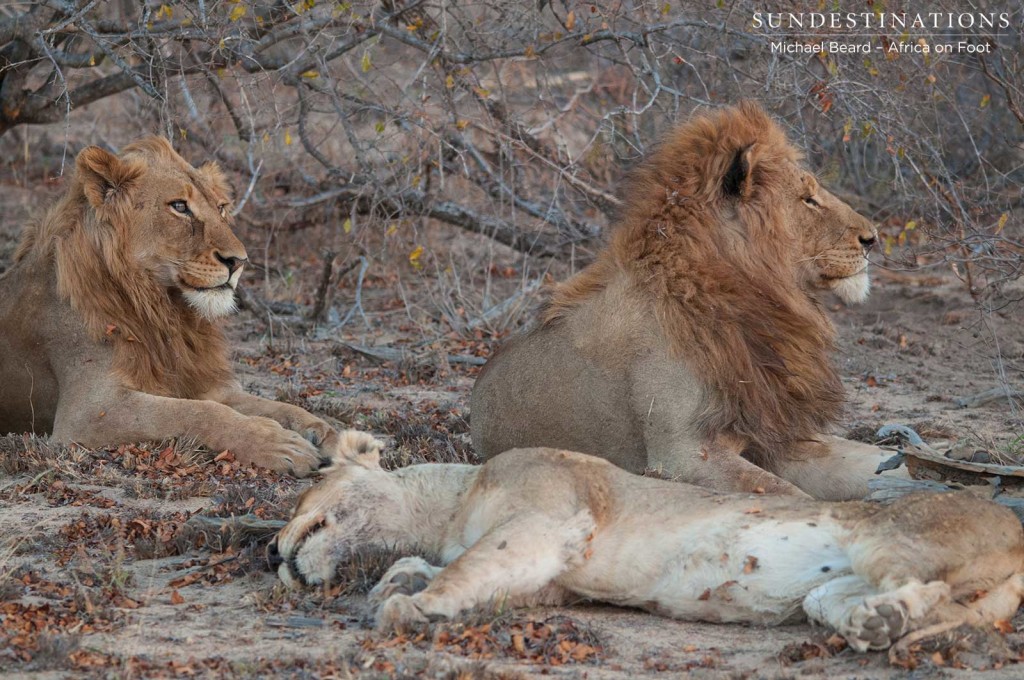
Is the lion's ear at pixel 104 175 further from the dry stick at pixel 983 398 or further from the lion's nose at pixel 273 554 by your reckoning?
the dry stick at pixel 983 398

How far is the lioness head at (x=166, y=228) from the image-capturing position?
5.78 m

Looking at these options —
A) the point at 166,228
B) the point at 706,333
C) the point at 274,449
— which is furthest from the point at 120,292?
the point at 706,333

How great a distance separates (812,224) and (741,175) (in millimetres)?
395

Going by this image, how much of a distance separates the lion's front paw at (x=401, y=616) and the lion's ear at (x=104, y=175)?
3.00 m

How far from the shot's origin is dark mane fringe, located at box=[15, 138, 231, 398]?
5.79m

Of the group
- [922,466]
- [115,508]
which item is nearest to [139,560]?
[115,508]

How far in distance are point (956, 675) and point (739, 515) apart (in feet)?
2.65

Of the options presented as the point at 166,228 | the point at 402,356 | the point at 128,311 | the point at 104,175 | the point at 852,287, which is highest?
the point at 104,175

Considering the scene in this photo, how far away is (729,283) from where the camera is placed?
506 centimetres

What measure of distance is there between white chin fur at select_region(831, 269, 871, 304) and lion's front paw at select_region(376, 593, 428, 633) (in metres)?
2.61

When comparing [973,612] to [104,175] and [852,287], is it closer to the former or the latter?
[852,287]

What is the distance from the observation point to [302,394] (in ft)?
22.8

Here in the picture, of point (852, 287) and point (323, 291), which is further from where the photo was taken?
point (323, 291)

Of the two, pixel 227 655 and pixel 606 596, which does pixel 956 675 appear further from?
pixel 227 655
